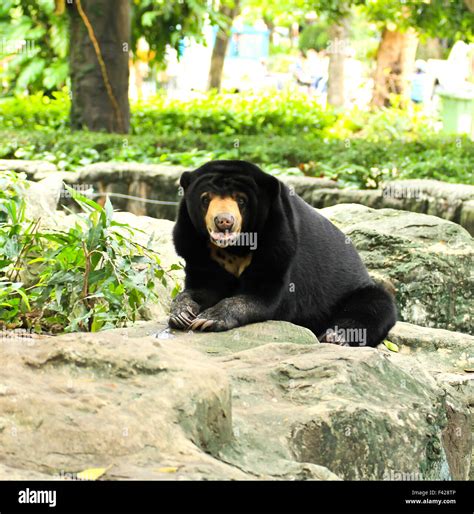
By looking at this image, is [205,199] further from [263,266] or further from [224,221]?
[263,266]

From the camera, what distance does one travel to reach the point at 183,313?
5336 mm

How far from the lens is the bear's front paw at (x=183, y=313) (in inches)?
208

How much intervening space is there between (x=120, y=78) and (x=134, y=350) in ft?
36.1

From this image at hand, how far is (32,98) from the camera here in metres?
17.7

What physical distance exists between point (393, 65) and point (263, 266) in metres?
18.8

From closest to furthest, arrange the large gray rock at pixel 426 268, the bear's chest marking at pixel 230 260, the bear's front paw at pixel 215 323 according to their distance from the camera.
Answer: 1. the bear's front paw at pixel 215 323
2. the bear's chest marking at pixel 230 260
3. the large gray rock at pixel 426 268

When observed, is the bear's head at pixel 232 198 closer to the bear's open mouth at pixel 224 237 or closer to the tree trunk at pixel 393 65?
the bear's open mouth at pixel 224 237

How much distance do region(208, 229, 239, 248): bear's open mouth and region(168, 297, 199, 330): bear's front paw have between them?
0.35m

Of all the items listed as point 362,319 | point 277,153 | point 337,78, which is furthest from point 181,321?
point 337,78

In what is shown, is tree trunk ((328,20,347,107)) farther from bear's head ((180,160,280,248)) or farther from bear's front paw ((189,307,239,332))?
bear's front paw ((189,307,239,332))

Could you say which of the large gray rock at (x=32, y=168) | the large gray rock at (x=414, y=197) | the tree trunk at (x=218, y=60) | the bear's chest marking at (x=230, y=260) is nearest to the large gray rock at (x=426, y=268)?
the large gray rock at (x=414, y=197)

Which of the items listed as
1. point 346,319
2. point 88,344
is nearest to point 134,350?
point 88,344

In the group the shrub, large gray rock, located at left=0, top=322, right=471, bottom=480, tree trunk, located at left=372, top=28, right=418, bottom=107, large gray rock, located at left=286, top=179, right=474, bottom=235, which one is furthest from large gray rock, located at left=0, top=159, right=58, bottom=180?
tree trunk, located at left=372, top=28, right=418, bottom=107

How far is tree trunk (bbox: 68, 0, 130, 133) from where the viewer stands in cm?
1385
